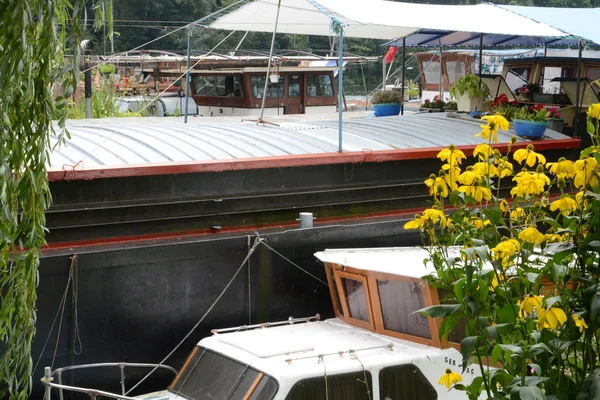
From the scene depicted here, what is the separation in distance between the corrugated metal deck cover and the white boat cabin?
196 cm

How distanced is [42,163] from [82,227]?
3310mm

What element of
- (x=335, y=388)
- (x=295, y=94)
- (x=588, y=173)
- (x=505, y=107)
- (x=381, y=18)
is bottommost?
(x=335, y=388)

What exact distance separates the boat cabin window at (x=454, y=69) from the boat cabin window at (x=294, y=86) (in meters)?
8.05

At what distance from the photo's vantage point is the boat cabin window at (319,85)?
2573 cm

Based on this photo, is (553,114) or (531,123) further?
(553,114)

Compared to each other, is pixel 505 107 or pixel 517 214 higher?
pixel 505 107

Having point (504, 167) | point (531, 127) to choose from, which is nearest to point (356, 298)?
point (504, 167)

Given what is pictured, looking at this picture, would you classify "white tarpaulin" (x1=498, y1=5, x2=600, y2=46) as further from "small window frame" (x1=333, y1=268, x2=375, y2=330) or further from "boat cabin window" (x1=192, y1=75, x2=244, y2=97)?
"boat cabin window" (x1=192, y1=75, x2=244, y2=97)

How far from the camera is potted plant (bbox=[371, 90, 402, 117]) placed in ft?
48.1

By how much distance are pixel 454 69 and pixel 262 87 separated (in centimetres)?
1035

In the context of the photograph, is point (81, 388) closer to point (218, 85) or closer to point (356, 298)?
point (356, 298)

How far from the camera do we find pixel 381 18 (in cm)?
1138

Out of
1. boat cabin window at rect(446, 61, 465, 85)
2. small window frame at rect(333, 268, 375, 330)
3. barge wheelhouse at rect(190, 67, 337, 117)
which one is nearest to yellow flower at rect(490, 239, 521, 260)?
small window frame at rect(333, 268, 375, 330)

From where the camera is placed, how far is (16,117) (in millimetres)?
5266
